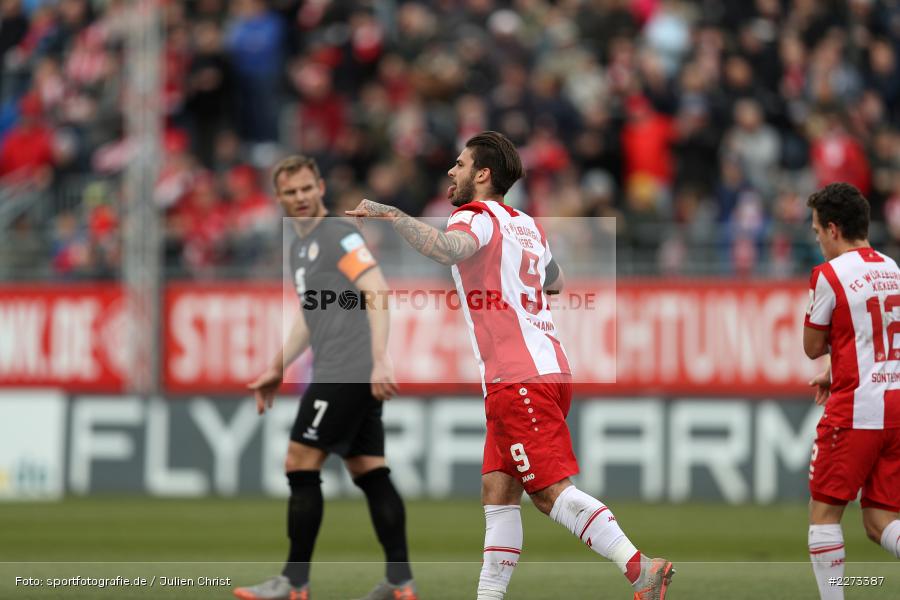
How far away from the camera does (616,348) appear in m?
18.7

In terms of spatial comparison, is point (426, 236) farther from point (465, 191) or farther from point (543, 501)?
point (543, 501)

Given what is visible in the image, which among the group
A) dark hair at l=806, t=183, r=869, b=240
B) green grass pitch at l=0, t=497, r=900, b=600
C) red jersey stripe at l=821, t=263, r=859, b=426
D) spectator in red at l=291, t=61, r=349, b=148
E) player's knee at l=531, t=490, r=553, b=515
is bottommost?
green grass pitch at l=0, t=497, r=900, b=600

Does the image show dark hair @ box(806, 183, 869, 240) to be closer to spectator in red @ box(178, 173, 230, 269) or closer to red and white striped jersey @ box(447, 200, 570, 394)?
red and white striped jersey @ box(447, 200, 570, 394)

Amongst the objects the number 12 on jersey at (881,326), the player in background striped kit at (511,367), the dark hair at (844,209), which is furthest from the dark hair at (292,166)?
the number 12 on jersey at (881,326)

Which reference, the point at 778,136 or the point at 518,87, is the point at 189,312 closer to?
the point at 518,87

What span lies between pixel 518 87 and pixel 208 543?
9.26 meters

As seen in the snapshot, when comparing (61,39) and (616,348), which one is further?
(61,39)

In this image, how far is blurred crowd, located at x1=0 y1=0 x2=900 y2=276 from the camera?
18.4 m

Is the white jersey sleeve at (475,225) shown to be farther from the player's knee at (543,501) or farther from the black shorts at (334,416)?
the black shorts at (334,416)

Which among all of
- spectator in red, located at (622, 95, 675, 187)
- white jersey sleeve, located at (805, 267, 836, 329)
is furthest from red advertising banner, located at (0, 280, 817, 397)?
white jersey sleeve, located at (805, 267, 836, 329)

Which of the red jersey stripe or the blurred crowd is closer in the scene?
the red jersey stripe

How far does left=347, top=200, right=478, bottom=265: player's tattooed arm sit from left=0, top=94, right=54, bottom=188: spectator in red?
1512 centimetres

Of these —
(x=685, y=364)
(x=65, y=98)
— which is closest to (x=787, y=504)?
(x=685, y=364)

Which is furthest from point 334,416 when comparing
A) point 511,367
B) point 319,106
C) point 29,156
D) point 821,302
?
point 29,156
